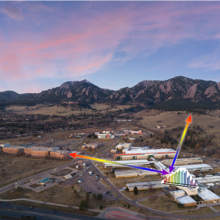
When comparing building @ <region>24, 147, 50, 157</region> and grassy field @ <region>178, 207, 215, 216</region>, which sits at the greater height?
building @ <region>24, 147, 50, 157</region>

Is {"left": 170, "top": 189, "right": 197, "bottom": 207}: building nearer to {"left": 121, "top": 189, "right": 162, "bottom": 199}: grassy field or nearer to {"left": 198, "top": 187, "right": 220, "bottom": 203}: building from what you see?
{"left": 198, "top": 187, "right": 220, "bottom": 203}: building

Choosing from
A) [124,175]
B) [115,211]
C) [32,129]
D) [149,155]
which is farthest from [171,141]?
[32,129]

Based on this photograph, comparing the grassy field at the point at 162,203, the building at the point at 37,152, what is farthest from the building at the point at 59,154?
the grassy field at the point at 162,203

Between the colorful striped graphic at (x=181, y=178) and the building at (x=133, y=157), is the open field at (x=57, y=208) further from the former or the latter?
the building at (x=133, y=157)

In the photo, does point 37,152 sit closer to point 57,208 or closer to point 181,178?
point 57,208

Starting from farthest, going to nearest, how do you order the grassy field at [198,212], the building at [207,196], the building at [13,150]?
1. the building at [13,150]
2. the building at [207,196]
3. the grassy field at [198,212]

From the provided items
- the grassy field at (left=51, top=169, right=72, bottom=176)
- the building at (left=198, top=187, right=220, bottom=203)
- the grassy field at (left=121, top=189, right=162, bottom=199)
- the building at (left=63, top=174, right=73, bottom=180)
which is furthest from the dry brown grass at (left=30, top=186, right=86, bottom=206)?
the building at (left=198, top=187, right=220, bottom=203)
